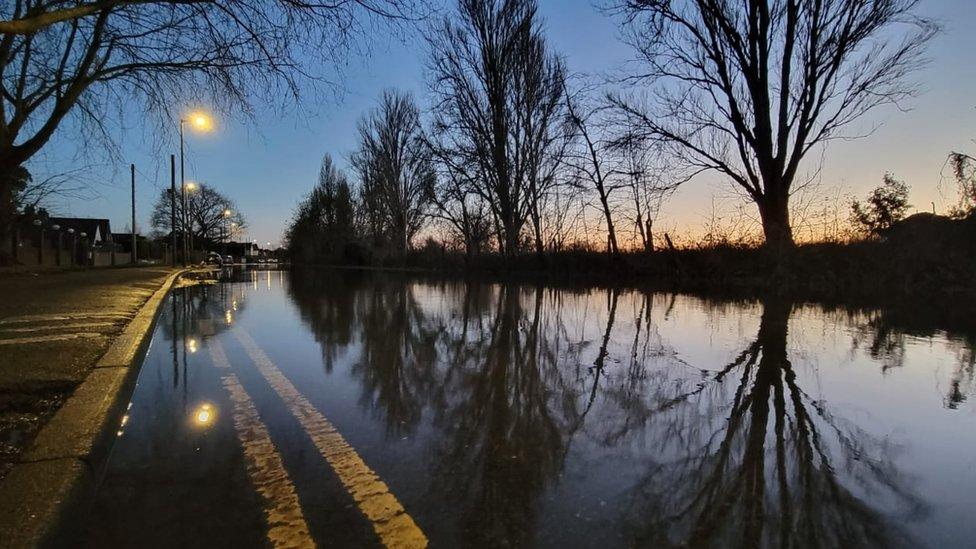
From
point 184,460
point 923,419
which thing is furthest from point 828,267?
point 184,460

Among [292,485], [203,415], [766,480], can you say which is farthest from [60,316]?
[766,480]

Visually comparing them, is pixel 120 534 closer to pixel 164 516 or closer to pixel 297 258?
pixel 164 516

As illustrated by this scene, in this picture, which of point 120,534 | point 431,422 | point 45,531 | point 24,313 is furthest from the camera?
point 24,313

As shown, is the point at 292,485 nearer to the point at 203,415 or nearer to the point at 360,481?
the point at 360,481

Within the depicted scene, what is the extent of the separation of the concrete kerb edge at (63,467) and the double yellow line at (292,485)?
0.87 m

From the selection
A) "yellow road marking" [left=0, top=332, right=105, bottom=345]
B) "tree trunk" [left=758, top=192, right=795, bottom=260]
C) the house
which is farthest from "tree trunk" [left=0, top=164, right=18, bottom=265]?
the house

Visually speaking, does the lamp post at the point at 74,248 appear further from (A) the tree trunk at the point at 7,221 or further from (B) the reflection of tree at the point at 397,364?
(B) the reflection of tree at the point at 397,364

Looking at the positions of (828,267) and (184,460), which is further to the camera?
(828,267)

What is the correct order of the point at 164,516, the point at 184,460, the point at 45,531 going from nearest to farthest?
1. the point at 45,531
2. the point at 164,516
3. the point at 184,460

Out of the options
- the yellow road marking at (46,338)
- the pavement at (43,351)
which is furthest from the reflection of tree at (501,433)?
the yellow road marking at (46,338)

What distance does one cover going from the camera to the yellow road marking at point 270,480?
107 inches

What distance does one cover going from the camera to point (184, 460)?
3715 millimetres

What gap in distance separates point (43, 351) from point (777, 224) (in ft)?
61.0

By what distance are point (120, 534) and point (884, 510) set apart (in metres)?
3.99
